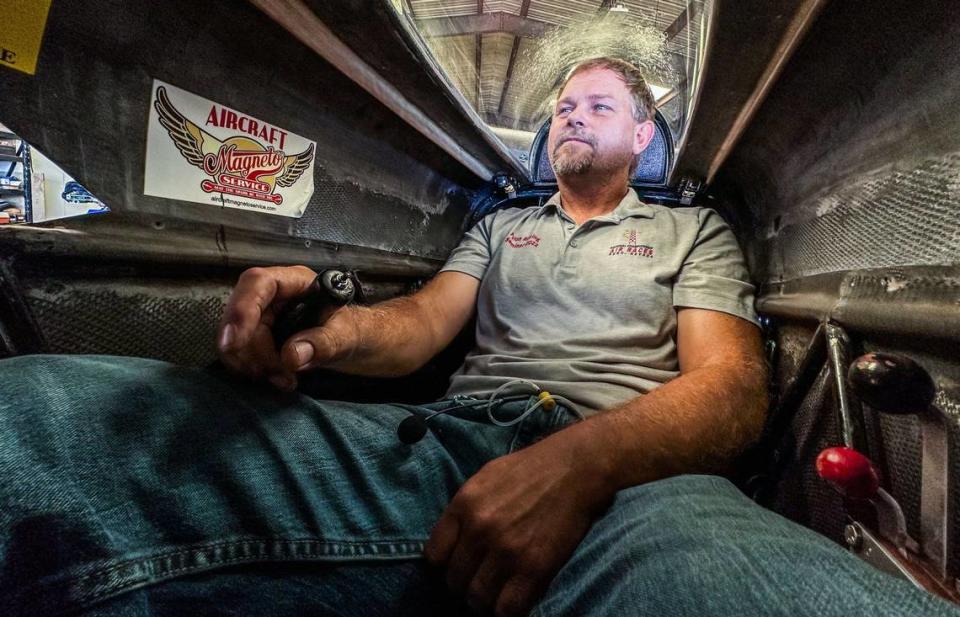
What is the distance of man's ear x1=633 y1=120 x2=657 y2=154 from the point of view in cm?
166

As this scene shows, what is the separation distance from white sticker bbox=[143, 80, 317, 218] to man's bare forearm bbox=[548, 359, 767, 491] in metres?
0.93

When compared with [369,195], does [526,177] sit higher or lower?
higher

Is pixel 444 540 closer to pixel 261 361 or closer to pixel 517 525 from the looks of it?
pixel 517 525

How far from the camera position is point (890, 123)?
0.78 meters

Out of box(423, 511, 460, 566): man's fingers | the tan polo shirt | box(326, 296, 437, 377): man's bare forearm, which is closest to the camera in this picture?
box(423, 511, 460, 566): man's fingers

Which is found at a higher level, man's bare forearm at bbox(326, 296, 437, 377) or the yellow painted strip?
the yellow painted strip

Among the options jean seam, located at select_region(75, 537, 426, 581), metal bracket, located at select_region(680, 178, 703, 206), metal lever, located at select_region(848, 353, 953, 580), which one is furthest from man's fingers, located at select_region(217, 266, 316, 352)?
metal bracket, located at select_region(680, 178, 703, 206)

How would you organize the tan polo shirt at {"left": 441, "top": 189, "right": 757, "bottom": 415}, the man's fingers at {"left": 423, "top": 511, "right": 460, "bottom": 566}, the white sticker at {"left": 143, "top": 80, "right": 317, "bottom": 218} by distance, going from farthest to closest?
the tan polo shirt at {"left": 441, "top": 189, "right": 757, "bottom": 415} < the white sticker at {"left": 143, "top": 80, "right": 317, "bottom": 218} < the man's fingers at {"left": 423, "top": 511, "right": 460, "bottom": 566}

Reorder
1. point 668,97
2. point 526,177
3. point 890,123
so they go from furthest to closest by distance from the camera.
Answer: point 526,177 → point 668,97 → point 890,123

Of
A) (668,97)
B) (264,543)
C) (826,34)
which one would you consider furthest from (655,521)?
(668,97)

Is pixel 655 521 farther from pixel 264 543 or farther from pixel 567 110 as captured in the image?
pixel 567 110

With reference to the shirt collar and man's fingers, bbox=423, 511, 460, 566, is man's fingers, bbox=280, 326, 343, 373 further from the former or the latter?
the shirt collar

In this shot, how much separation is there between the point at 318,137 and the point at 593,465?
1.12m

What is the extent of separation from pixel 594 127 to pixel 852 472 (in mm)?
1326
